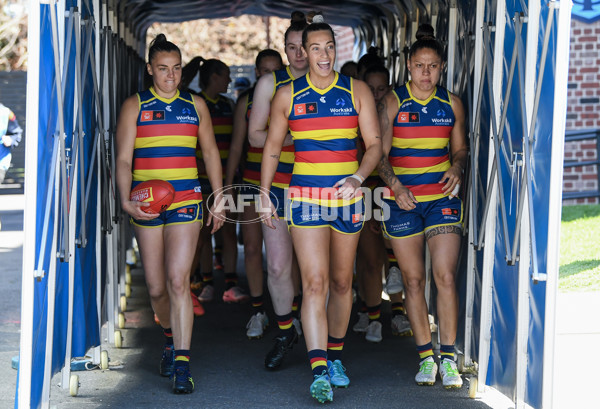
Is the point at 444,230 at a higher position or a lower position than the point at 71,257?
higher

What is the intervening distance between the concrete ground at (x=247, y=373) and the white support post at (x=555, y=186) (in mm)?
1006

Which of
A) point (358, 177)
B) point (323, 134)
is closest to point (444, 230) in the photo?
point (358, 177)

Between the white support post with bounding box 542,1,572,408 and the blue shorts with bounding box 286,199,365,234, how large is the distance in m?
1.40

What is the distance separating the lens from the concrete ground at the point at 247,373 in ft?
18.8

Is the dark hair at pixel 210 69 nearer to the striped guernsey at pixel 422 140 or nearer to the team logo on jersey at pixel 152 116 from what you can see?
→ the team logo on jersey at pixel 152 116

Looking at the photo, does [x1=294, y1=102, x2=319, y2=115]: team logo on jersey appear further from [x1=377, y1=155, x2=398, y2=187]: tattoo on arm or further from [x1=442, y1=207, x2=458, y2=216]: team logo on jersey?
[x1=442, y1=207, x2=458, y2=216]: team logo on jersey

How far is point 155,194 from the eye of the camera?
5809 mm

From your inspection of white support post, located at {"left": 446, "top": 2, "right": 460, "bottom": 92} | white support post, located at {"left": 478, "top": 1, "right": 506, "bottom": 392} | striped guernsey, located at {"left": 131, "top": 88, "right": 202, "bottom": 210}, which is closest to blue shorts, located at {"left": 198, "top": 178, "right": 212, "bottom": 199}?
striped guernsey, located at {"left": 131, "top": 88, "right": 202, "bottom": 210}

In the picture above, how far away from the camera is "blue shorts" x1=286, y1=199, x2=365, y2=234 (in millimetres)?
5754

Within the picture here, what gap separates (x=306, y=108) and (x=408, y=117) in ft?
2.53

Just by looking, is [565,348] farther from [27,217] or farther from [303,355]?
[27,217]

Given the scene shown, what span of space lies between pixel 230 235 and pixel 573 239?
4.77 m

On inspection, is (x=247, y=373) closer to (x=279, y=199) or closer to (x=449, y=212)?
(x=279, y=199)

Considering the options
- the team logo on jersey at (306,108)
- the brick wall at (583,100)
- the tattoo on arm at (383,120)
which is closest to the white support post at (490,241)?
the tattoo on arm at (383,120)
